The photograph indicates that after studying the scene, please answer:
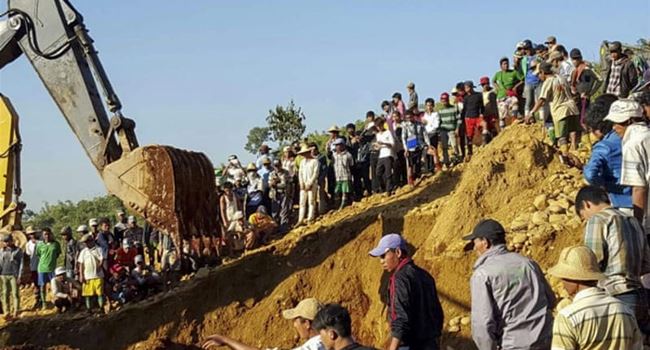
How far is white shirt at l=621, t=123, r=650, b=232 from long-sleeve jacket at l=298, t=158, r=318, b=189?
38.8 feet

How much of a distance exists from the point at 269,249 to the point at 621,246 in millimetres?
11914

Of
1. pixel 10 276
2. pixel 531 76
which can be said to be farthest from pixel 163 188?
pixel 531 76

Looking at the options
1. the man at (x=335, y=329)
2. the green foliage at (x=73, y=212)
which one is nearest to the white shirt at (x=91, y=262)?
the man at (x=335, y=329)

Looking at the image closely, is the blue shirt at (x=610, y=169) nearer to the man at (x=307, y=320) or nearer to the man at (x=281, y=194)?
the man at (x=307, y=320)

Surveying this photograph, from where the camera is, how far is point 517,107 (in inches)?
781

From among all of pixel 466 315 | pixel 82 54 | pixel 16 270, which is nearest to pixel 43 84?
pixel 82 54

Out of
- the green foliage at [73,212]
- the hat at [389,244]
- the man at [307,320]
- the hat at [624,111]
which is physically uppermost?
the hat at [624,111]

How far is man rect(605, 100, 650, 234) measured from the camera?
725 centimetres

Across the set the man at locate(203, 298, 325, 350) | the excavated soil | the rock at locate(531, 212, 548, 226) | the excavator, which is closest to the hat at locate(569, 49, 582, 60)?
the excavated soil

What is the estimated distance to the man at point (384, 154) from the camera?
19062 millimetres

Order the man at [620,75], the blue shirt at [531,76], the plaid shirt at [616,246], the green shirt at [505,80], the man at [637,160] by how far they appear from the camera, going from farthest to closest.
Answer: the green shirt at [505,80] → the blue shirt at [531,76] → the man at [620,75] → the man at [637,160] → the plaid shirt at [616,246]

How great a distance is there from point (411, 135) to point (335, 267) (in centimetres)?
353

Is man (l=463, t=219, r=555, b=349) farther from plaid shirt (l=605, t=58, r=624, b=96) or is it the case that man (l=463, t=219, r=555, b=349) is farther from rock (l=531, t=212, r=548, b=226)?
plaid shirt (l=605, t=58, r=624, b=96)

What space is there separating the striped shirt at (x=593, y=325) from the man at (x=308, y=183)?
13779 mm
